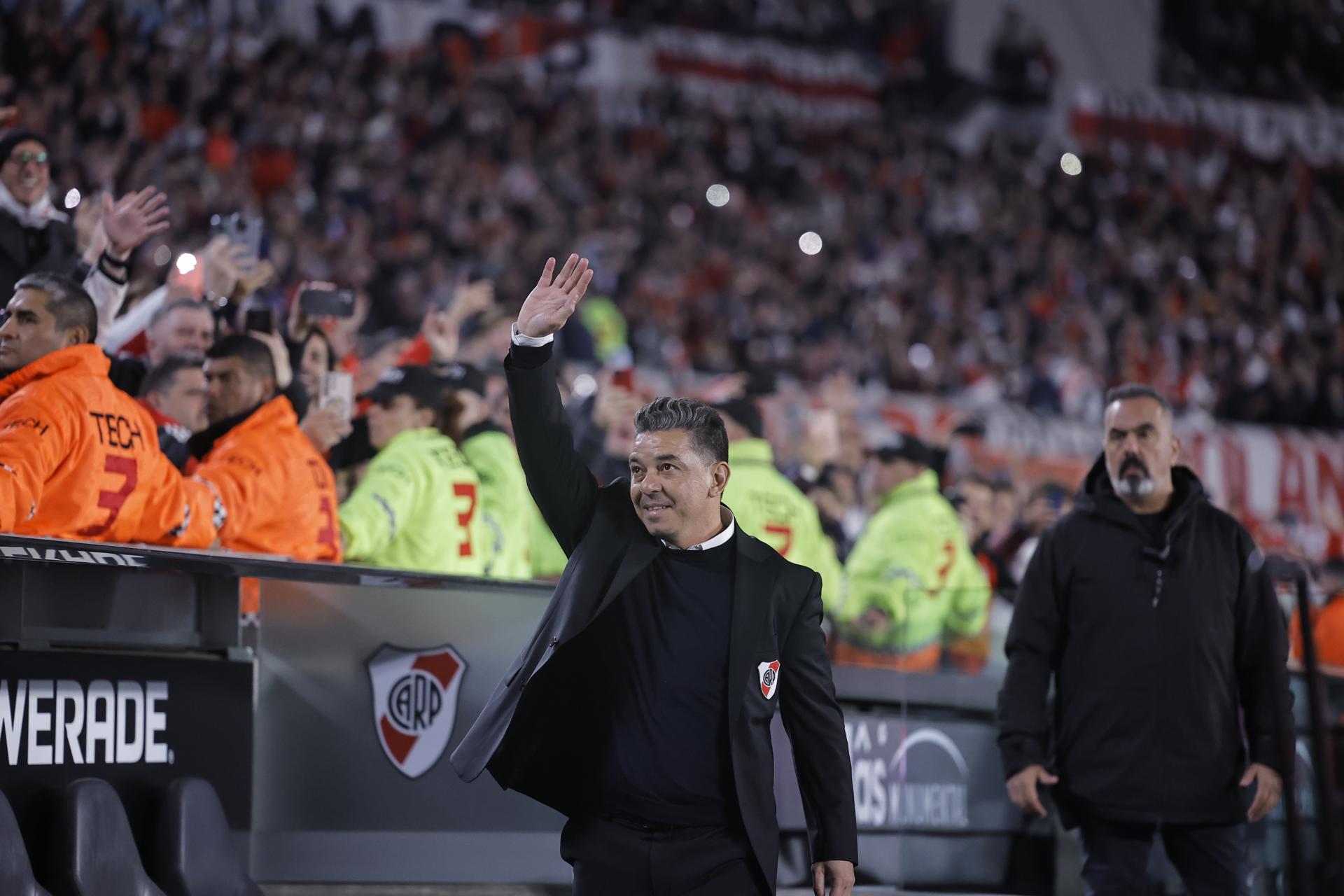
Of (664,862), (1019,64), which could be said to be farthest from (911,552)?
(1019,64)

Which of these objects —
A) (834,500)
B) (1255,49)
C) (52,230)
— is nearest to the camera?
(52,230)

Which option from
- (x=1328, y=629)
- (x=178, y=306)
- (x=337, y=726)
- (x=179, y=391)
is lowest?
(x=337, y=726)

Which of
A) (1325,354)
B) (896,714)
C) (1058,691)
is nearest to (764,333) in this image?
(1325,354)

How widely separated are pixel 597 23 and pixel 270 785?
1835 centimetres

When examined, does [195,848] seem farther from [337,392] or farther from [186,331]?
[186,331]

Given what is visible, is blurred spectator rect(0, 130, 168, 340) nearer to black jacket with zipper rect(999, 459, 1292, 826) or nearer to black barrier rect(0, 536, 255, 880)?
black barrier rect(0, 536, 255, 880)

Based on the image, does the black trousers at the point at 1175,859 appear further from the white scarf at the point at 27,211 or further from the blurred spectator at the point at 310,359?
the white scarf at the point at 27,211

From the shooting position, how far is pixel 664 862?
389 centimetres

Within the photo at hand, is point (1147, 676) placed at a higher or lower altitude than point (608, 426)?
lower

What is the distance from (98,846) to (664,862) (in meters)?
1.68

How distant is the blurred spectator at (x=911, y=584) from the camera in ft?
22.6

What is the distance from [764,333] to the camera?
18.6 metres

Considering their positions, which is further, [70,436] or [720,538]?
[70,436]

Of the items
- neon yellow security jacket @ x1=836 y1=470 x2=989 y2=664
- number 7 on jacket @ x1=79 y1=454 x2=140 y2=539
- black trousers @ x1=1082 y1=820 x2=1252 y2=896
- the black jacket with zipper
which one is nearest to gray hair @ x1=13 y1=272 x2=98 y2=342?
number 7 on jacket @ x1=79 y1=454 x2=140 y2=539
